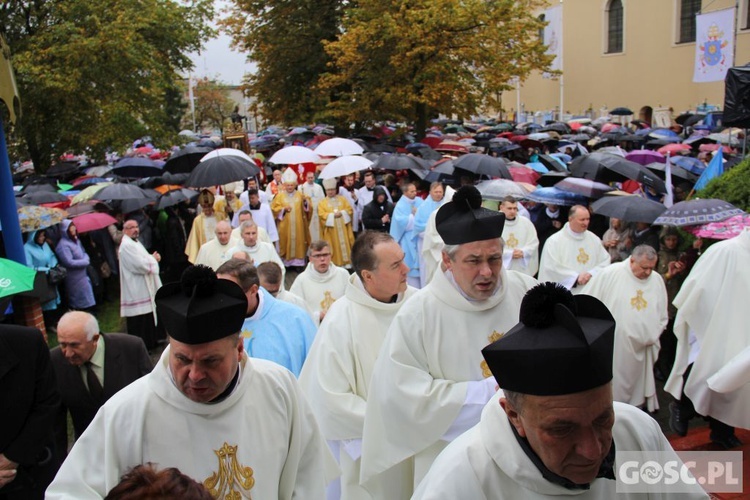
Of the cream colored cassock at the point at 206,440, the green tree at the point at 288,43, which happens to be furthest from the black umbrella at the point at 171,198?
the green tree at the point at 288,43

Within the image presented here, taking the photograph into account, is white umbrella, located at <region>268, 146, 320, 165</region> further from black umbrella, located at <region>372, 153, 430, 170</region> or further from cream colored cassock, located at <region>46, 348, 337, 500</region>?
cream colored cassock, located at <region>46, 348, 337, 500</region>

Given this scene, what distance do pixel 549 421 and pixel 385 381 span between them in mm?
1918

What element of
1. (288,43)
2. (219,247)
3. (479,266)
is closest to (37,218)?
(219,247)

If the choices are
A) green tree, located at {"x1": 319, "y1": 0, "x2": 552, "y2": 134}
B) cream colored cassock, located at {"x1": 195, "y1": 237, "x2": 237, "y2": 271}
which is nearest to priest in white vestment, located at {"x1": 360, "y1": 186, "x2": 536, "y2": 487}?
cream colored cassock, located at {"x1": 195, "y1": 237, "x2": 237, "y2": 271}

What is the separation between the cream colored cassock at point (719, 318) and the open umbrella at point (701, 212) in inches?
39.7

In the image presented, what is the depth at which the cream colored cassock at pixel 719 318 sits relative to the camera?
5.93 m

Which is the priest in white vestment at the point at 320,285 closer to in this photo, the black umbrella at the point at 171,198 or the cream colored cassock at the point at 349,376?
the cream colored cassock at the point at 349,376

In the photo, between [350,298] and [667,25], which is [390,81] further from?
[667,25]

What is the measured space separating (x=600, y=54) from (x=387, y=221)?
117 ft

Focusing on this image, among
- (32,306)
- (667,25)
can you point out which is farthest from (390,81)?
(667,25)

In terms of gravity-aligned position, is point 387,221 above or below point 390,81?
below

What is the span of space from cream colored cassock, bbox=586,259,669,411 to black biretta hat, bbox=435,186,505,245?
3619mm

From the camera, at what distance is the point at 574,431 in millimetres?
2064

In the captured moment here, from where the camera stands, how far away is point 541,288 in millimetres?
2148
